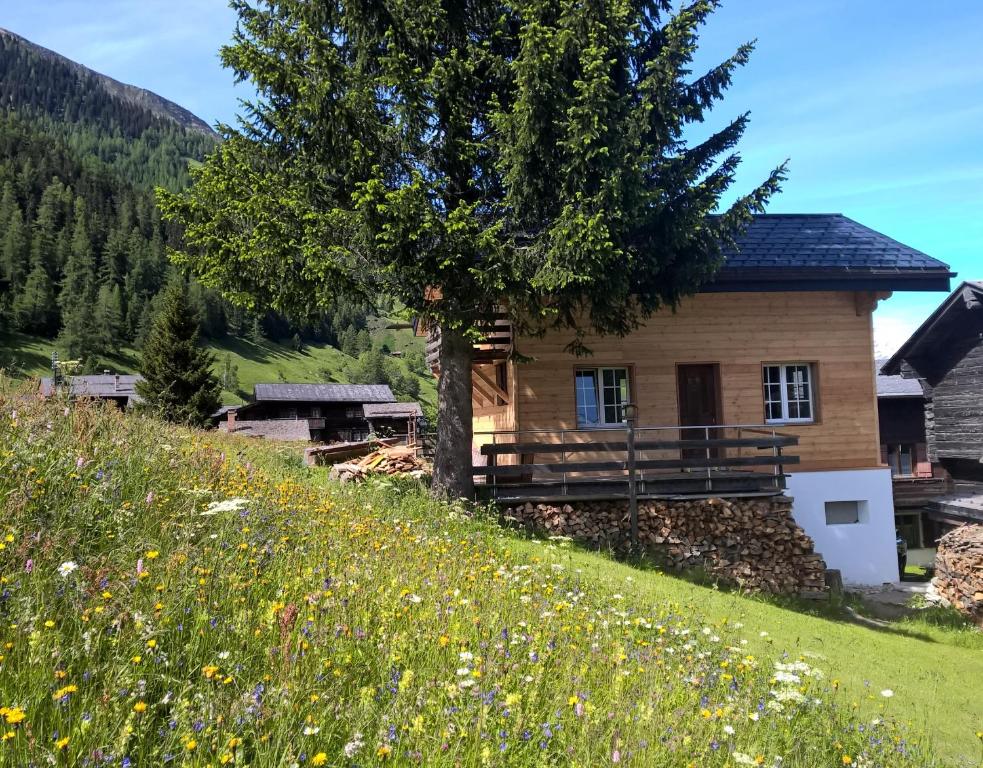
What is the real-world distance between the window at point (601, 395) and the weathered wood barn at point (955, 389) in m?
8.13

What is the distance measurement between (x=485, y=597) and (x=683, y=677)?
1597 millimetres

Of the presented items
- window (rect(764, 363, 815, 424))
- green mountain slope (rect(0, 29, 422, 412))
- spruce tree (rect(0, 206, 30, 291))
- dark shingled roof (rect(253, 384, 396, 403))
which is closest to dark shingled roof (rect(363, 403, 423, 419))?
dark shingled roof (rect(253, 384, 396, 403))

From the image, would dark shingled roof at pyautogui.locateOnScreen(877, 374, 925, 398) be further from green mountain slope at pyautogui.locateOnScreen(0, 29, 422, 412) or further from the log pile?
green mountain slope at pyautogui.locateOnScreen(0, 29, 422, 412)

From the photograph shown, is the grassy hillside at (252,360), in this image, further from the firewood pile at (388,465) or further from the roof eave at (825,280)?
the roof eave at (825,280)

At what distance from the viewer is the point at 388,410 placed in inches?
2874

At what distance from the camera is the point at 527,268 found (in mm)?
11039

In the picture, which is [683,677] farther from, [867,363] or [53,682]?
[867,363]

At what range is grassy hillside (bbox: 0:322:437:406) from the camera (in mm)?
97438

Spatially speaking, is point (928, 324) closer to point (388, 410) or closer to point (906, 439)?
point (906, 439)

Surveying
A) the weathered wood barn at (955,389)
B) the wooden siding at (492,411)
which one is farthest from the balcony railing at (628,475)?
the weathered wood barn at (955,389)

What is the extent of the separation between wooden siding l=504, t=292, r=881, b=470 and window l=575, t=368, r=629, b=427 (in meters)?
0.34

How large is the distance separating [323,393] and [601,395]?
61924mm

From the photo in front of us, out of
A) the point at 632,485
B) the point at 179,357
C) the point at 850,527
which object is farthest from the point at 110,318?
the point at 850,527

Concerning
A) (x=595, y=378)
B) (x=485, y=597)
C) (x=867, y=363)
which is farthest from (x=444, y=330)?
(x=867, y=363)
